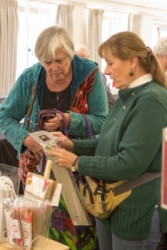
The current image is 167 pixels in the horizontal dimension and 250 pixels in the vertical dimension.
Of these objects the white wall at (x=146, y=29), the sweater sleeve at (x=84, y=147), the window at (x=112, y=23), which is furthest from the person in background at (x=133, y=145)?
the white wall at (x=146, y=29)

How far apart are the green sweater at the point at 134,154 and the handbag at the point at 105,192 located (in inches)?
0.8

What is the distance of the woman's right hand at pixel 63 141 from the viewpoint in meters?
1.67

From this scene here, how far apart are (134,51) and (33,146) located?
699 mm

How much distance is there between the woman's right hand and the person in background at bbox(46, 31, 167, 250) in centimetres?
18

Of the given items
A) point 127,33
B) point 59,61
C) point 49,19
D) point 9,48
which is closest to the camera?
point 127,33

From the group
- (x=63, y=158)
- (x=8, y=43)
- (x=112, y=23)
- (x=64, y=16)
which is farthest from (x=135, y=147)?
(x=112, y=23)

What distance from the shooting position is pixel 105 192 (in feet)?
4.87

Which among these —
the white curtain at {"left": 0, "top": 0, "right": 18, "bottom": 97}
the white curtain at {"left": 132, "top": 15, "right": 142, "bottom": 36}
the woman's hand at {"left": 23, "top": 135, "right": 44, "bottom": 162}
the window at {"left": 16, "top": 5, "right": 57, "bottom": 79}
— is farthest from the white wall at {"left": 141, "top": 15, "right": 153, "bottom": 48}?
the woman's hand at {"left": 23, "top": 135, "right": 44, "bottom": 162}

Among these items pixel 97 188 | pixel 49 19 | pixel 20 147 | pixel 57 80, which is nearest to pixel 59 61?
pixel 57 80

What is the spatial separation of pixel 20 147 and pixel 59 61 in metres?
0.44

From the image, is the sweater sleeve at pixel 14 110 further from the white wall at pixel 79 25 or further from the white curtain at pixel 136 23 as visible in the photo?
the white curtain at pixel 136 23

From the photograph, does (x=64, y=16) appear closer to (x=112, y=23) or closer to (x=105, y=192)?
(x=112, y=23)

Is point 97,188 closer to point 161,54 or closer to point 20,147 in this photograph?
point 20,147

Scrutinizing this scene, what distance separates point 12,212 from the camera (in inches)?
57.3
